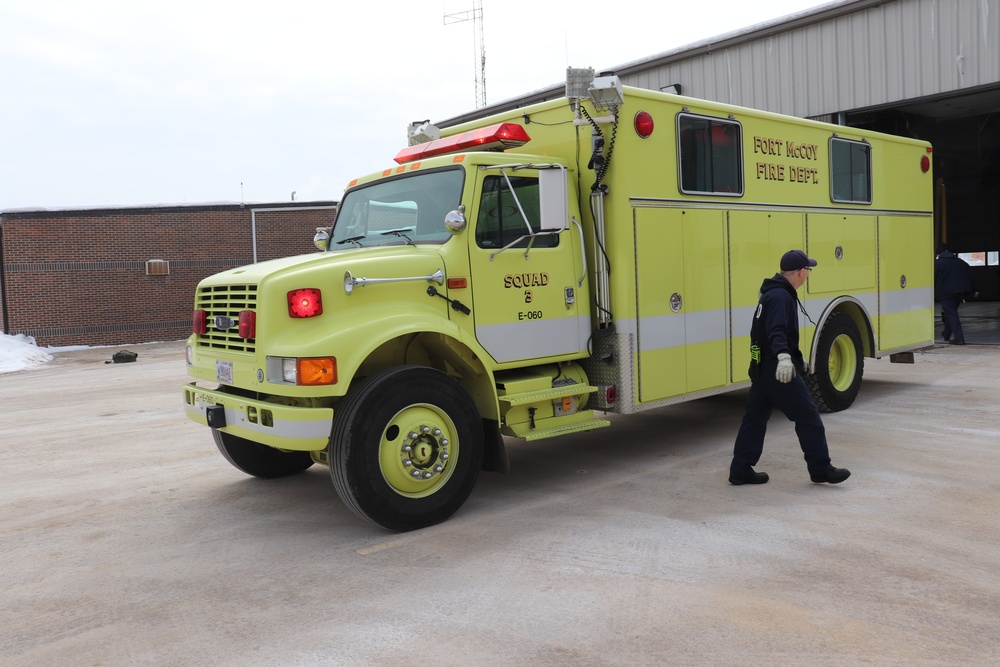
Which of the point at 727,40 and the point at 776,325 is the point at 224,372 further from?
the point at 727,40

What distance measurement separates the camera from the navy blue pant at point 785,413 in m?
6.06

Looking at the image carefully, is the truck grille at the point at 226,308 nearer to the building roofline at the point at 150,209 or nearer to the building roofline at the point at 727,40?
the building roofline at the point at 727,40

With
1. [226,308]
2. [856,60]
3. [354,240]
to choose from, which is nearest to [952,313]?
[856,60]

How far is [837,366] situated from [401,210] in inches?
229

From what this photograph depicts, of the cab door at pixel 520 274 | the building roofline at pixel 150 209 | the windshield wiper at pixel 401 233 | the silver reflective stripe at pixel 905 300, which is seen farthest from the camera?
the building roofline at pixel 150 209

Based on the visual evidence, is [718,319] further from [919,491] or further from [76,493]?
[76,493]

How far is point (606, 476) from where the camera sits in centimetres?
685

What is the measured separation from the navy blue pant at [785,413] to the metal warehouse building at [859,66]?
10.0 m

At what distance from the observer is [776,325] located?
19.6 ft

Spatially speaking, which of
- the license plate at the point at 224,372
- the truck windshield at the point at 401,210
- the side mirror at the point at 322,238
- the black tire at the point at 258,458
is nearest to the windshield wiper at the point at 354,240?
the truck windshield at the point at 401,210

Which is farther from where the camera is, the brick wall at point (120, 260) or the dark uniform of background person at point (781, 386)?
the brick wall at point (120, 260)

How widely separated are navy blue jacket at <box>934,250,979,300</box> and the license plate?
13.8m

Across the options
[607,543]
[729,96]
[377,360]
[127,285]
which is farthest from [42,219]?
[607,543]

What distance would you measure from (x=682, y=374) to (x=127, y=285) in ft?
74.6
